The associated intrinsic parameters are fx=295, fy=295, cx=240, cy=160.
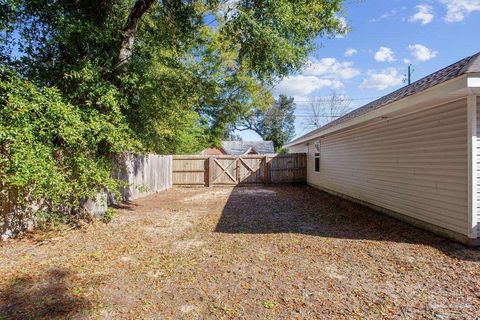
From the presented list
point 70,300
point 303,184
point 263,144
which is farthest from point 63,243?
point 263,144

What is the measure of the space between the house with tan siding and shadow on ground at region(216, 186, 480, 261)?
33cm

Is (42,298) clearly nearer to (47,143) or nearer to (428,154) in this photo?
(47,143)

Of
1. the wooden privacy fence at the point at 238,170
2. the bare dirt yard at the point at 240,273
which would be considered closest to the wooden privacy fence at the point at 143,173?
the wooden privacy fence at the point at 238,170

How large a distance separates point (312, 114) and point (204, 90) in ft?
105

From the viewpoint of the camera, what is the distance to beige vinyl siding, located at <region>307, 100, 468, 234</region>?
4.92m

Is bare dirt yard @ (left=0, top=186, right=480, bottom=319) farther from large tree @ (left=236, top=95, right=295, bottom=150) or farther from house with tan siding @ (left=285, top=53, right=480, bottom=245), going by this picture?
large tree @ (left=236, top=95, right=295, bottom=150)

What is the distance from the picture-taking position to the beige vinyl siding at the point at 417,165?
4.92 meters

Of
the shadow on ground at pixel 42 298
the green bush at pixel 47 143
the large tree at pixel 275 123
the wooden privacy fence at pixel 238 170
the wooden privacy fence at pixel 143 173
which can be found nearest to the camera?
the shadow on ground at pixel 42 298

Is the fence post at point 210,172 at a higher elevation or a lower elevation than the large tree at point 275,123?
lower

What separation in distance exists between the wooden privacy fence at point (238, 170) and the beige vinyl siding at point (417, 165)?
5.82 meters

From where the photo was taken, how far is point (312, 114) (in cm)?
3888

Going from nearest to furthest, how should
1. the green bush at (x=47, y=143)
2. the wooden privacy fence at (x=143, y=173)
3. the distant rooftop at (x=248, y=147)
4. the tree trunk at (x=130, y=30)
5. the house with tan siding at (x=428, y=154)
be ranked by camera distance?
the green bush at (x=47, y=143)
the house with tan siding at (x=428, y=154)
the tree trunk at (x=130, y=30)
the wooden privacy fence at (x=143, y=173)
the distant rooftop at (x=248, y=147)

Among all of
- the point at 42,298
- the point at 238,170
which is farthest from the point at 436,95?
the point at 238,170

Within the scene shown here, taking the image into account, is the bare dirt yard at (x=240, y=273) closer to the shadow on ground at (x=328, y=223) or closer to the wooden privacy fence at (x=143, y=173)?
the shadow on ground at (x=328, y=223)
